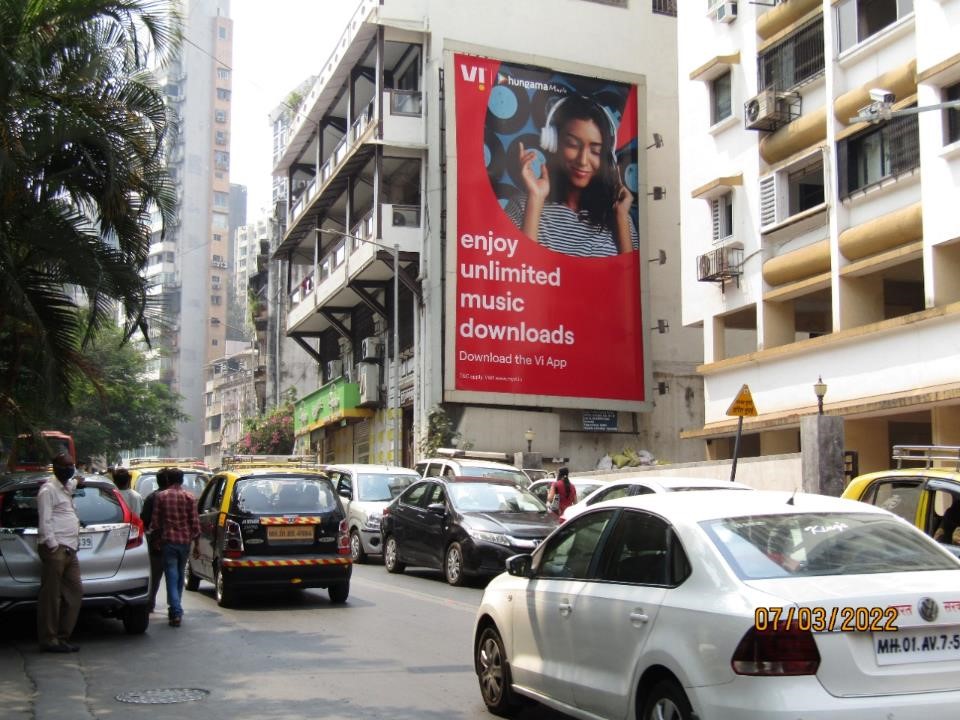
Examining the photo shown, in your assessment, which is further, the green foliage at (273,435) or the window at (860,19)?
the green foliage at (273,435)

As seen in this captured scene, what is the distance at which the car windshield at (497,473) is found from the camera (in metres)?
21.1

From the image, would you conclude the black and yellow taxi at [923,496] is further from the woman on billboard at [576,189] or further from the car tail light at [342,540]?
the woman on billboard at [576,189]

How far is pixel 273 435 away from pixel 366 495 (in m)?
37.6

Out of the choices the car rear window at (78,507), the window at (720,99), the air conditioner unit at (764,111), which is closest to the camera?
the car rear window at (78,507)

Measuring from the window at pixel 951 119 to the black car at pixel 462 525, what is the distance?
1070 cm

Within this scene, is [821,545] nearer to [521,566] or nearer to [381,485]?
[521,566]

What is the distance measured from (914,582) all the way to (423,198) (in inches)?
1273

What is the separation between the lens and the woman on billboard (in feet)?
120

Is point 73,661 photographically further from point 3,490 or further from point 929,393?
point 929,393

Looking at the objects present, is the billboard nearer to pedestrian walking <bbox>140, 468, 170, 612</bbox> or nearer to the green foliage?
pedestrian walking <bbox>140, 468, 170, 612</bbox>

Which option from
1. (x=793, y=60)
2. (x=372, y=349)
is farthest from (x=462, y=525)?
(x=372, y=349)

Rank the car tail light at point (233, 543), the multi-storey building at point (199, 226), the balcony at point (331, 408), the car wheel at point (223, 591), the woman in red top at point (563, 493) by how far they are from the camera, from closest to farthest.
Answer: the car tail light at point (233, 543), the car wheel at point (223, 591), the woman in red top at point (563, 493), the balcony at point (331, 408), the multi-storey building at point (199, 226)

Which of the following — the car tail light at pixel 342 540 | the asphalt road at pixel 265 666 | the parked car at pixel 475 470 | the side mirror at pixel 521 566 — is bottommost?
the asphalt road at pixel 265 666

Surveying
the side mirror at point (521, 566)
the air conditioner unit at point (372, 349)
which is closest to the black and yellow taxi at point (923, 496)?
the side mirror at point (521, 566)
